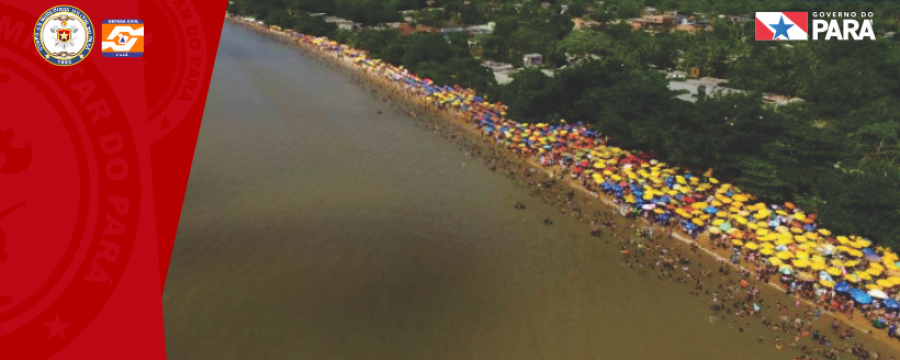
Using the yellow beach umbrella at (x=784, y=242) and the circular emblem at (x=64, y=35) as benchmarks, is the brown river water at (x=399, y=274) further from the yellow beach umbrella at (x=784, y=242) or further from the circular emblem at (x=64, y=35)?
the circular emblem at (x=64, y=35)

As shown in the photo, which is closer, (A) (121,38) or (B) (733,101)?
(A) (121,38)

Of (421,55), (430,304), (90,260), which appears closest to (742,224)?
(430,304)

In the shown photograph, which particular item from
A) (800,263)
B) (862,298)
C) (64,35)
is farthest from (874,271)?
(64,35)

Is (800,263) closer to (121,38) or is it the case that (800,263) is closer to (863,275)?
(863,275)

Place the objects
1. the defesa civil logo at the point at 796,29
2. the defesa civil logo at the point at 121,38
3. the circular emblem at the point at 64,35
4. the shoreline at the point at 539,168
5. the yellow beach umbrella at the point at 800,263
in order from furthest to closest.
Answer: the defesa civil logo at the point at 796,29, the yellow beach umbrella at the point at 800,263, the shoreline at the point at 539,168, the defesa civil logo at the point at 121,38, the circular emblem at the point at 64,35

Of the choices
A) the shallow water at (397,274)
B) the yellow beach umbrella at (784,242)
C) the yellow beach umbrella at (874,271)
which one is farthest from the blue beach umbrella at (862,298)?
the shallow water at (397,274)

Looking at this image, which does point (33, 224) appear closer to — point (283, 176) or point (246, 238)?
point (246, 238)
